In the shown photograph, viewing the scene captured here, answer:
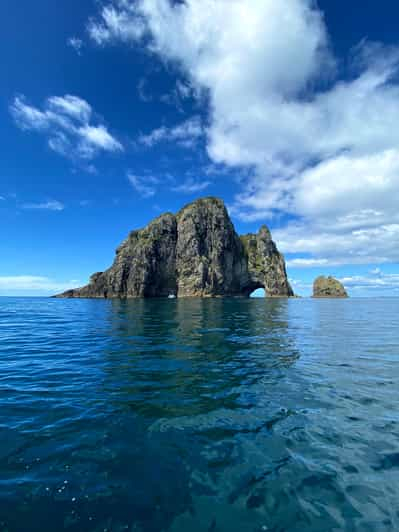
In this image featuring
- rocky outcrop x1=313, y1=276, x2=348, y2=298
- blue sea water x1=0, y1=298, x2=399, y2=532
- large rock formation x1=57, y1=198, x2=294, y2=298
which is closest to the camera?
blue sea water x1=0, y1=298, x2=399, y2=532

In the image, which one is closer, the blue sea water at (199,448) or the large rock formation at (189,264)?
the blue sea water at (199,448)

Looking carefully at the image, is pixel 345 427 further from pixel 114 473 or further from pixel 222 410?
pixel 114 473

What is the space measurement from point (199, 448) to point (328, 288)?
18984 cm

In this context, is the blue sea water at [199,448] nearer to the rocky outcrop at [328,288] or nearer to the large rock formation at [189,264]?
the large rock formation at [189,264]

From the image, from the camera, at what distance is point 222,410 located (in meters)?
7.04

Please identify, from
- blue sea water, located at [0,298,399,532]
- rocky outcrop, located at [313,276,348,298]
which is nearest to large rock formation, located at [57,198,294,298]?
rocky outcrop, located at [313,276,348,298]

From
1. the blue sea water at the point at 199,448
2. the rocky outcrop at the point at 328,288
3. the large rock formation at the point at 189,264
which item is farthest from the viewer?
the rocky outcrop at the point at 328,288

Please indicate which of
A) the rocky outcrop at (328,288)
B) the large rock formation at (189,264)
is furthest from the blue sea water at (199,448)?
the rocky outcrop at (328,288)

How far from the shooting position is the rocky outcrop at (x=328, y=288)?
169 metres

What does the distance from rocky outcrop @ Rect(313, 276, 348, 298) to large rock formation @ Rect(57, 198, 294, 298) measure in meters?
41.4

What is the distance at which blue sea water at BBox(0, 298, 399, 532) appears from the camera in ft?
12.5

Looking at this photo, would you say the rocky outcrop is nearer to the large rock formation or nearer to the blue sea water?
the large rock formation

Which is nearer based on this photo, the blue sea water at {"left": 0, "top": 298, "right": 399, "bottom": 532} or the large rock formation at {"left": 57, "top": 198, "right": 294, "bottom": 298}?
the blue sea water at {"left": 0, "top": 298, "right": 399, "bottom": 532}

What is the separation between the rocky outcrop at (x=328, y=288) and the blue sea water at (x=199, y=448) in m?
179
